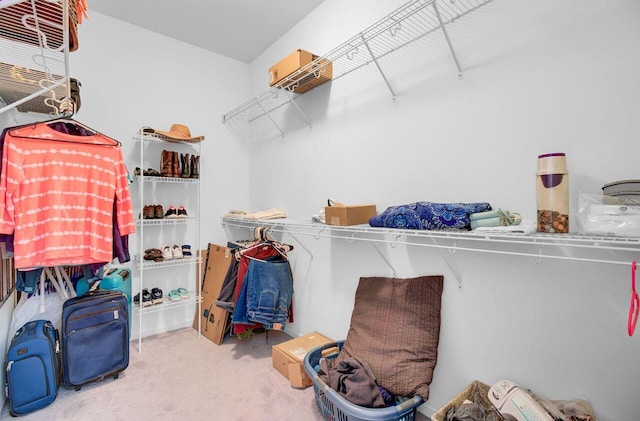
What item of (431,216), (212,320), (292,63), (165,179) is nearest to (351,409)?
(431,216)

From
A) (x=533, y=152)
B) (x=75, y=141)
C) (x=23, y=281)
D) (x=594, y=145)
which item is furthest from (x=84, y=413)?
(x=594, y=145)

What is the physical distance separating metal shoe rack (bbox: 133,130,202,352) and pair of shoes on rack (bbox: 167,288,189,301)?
3cm

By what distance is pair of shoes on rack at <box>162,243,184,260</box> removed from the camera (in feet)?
9.37

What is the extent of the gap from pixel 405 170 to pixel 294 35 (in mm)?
1815

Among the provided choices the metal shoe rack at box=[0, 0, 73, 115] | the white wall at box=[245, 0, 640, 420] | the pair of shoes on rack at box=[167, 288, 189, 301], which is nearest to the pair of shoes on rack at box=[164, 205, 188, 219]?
the pair of shoes on rack at box=[167, 288, 189, 301]

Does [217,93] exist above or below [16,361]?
above

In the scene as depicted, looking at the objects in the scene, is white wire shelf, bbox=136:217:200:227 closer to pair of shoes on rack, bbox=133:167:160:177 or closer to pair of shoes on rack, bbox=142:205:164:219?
pair of shoes on rack, bbox=142:205:164:219

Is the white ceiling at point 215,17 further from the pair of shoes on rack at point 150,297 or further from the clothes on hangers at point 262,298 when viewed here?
the pair of shoes on rack at point 150,297

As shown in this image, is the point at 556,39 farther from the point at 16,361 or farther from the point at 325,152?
the point at 16,361

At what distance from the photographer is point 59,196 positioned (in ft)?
6.02

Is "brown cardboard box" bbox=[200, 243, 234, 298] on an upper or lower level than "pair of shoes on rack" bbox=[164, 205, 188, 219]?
lower

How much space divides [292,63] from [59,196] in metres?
1.72

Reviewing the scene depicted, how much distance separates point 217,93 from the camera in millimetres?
3338

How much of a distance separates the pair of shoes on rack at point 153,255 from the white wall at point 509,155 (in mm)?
1670
